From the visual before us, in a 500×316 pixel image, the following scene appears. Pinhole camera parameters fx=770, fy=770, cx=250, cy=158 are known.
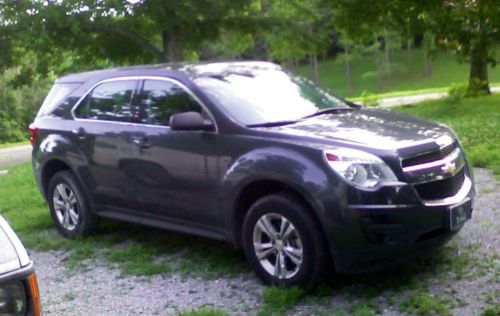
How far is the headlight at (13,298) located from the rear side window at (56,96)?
16.4ft

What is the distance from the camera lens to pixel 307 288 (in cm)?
546

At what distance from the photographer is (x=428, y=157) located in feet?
17.9

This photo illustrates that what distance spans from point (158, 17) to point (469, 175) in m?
15.1

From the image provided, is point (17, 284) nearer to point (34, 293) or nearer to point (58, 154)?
point (34, 293)

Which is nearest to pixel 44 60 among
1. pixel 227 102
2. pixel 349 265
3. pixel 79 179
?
pixel 79 179

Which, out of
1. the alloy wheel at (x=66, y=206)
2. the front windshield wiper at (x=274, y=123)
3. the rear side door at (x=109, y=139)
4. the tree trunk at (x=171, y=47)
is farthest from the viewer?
the tree trunk at (x=171, y=47)

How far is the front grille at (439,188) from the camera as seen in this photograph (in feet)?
17.4

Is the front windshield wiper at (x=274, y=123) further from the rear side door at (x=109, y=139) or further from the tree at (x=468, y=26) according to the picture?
the tree at (x=468, y=26)

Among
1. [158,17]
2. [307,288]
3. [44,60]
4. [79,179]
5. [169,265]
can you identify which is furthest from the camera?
[44,60]

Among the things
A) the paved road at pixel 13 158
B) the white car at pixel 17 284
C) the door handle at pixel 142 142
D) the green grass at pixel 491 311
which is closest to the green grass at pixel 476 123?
the green grass at pixel 491 311

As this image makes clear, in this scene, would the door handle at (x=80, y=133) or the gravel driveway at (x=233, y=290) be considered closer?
the gravel driveway at (x=233, y=290)

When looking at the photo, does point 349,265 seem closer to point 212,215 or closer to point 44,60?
point 212,215

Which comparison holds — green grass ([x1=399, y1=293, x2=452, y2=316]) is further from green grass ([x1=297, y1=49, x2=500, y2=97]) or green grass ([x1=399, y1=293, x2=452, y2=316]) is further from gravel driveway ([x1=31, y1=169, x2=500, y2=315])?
green grass ([x1=297, y1=49, x2=500, y2=97])

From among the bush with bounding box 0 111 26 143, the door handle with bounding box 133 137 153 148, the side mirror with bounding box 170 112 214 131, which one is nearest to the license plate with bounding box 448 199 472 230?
the side mirror with bounding box 170 112 214 131
